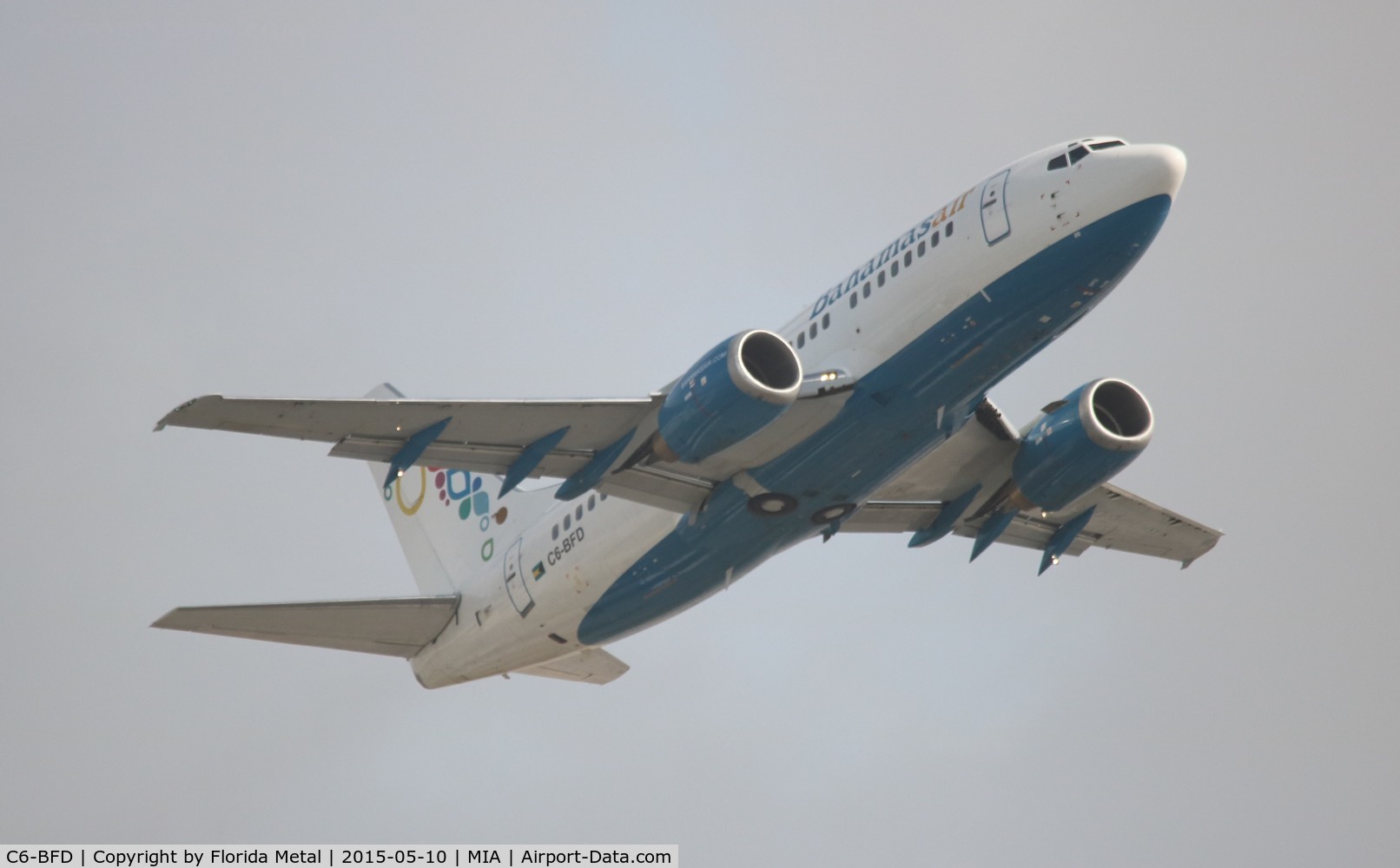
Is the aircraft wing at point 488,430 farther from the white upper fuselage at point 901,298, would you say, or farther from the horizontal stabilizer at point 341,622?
the horizontal stabilizer at point 341,622

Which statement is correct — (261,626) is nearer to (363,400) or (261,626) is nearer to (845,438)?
(363,400)

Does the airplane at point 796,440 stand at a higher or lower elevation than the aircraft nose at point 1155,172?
lower

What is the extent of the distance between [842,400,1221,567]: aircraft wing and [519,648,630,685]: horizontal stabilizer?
264 inches

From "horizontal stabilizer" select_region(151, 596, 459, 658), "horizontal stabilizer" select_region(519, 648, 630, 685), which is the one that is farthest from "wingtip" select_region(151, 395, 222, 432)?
"horizontal stabilizer" select_region(519, 648, 630, 685)

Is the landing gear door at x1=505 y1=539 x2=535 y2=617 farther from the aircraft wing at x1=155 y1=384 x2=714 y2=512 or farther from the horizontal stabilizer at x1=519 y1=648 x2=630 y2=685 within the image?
the aircraft wing at x1=155 y1=384 x2=714 y2=512

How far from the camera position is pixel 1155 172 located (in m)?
27.0

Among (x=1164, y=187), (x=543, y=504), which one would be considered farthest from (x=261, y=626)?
(x=1164, y=187)

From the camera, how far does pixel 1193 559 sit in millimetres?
38781

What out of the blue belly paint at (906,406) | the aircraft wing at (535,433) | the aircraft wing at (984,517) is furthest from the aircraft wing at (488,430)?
the aircraft wing at (984,517)

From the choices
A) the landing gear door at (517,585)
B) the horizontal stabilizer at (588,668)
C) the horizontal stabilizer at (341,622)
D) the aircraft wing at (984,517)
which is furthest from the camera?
the horizontal stabilizer at (588,668)

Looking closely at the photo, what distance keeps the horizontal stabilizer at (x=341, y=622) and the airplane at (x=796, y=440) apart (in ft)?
0.17

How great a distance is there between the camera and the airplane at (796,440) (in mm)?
27406

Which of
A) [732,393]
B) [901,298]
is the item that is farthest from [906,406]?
[732,393]

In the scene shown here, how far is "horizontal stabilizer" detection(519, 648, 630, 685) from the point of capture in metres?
37.7
